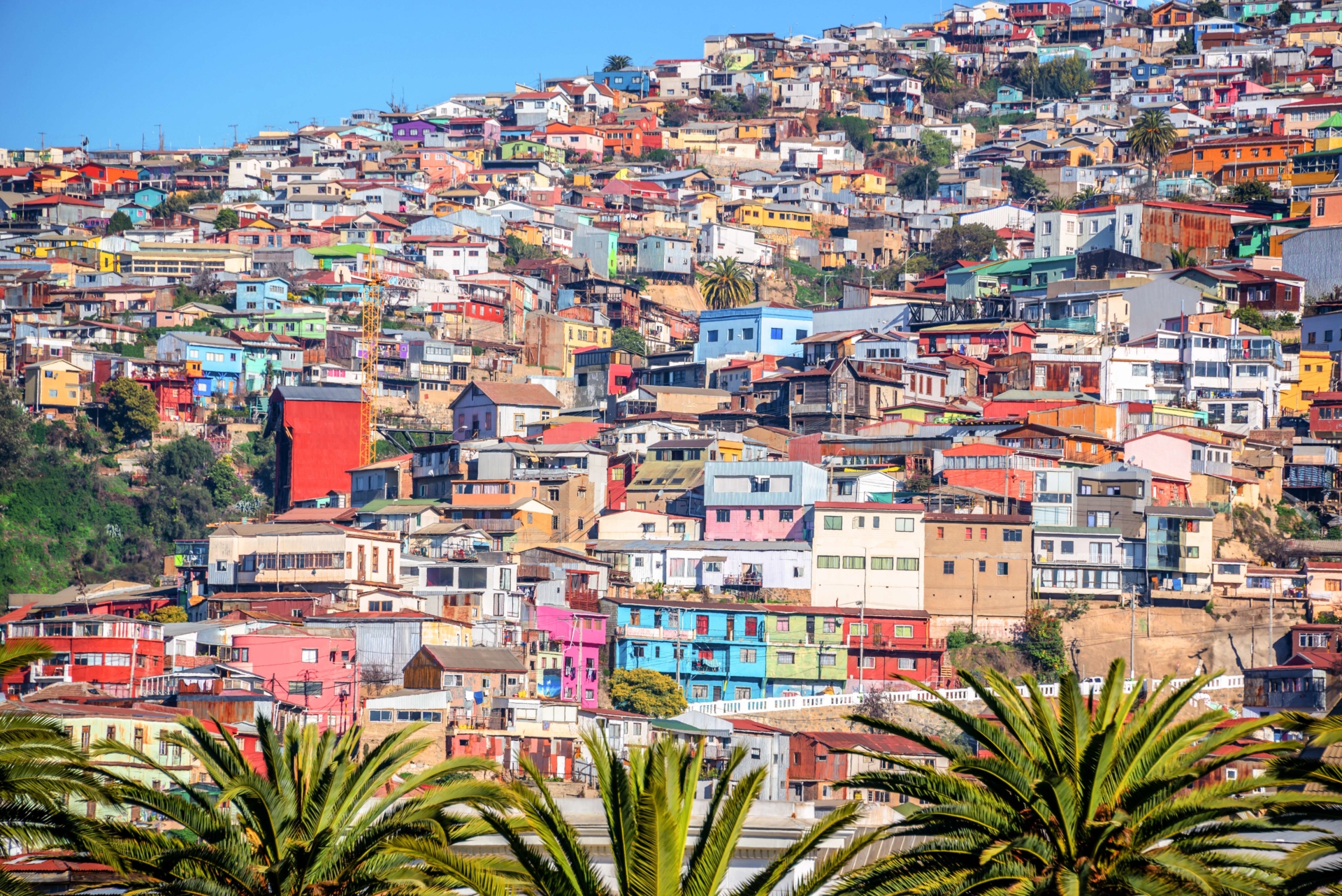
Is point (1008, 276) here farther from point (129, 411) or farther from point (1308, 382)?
point (129, 411)

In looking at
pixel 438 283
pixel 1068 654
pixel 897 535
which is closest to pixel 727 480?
pixel 897 535

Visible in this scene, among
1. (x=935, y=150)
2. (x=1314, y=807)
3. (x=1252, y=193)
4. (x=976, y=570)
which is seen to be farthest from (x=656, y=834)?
(x=935, y=150)

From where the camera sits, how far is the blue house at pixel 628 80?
15912 cm

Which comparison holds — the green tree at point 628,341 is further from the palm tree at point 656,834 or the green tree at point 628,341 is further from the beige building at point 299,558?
the palm tree at point 656,834

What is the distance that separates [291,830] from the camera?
2075 centimetres

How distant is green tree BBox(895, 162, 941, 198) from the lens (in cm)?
13138

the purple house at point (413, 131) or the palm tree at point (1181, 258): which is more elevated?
the purple house at point (413, 131)

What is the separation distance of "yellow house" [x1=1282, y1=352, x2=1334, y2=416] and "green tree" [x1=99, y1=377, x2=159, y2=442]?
2004 inches

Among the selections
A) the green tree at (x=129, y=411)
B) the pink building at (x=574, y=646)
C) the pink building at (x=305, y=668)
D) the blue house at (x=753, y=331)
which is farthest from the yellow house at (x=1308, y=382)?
the green tree at (x=129, y=411)

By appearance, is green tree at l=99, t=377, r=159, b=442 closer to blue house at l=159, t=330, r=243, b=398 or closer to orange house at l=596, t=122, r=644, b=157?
blue house at l=159, t=330, r=243, b=398

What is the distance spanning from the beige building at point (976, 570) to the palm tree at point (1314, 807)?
43.5 metres

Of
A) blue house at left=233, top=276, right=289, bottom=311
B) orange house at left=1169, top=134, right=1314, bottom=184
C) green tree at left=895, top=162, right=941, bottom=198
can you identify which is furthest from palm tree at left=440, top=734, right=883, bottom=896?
green tree at left=895, top=162, right=941, bottom=198

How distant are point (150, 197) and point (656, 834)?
393 ft

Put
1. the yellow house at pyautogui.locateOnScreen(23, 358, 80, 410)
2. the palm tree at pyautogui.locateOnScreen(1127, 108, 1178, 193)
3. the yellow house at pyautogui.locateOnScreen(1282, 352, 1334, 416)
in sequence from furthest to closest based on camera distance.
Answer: the palm tree at pyautogui.locateOnScreen(1127, 108, 1178, 193)
the yellow house at pyautogui.locateOnScreen(23, 358, 80, 410)
the yellow house at pyautogui.locateOnScreen(1282, 352, 1334, 416)
